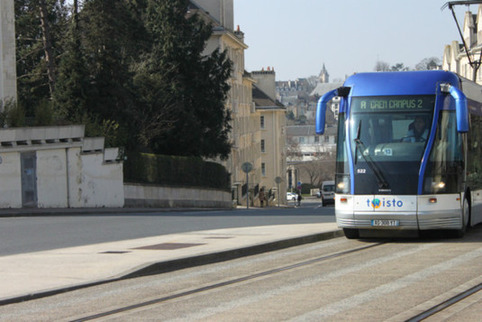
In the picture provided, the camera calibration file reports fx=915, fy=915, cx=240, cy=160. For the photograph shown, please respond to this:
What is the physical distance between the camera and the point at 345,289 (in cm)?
1112

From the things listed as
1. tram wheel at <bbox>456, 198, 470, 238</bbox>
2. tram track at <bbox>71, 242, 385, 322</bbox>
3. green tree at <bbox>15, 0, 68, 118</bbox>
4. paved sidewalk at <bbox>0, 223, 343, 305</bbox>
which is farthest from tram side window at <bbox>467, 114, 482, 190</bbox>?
green tree at <bbox>15, 0, 68, 118</bbox>

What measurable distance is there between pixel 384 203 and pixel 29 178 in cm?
2283

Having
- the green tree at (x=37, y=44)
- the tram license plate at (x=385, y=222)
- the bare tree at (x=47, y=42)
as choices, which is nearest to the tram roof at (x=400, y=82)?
the tram license plate at (x=385, y=222)

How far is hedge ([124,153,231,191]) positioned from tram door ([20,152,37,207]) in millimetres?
8169

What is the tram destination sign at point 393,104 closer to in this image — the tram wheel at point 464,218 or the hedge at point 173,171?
the tram wheel at point 464,218

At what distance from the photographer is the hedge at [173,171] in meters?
46.4

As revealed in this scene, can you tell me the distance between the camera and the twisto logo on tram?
1734 centimetres

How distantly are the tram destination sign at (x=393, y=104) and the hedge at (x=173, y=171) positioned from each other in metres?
28.2

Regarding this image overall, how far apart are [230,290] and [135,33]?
45.8m

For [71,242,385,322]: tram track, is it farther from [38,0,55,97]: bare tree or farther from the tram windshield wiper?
[38,0,55,97]: bare tree

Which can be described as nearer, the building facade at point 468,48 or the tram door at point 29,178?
the tram door at point 29,178

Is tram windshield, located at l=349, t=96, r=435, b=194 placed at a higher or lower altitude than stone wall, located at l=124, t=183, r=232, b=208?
higher

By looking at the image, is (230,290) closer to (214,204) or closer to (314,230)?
(314,230)

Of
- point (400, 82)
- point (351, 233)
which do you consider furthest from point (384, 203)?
point (400, 82)
